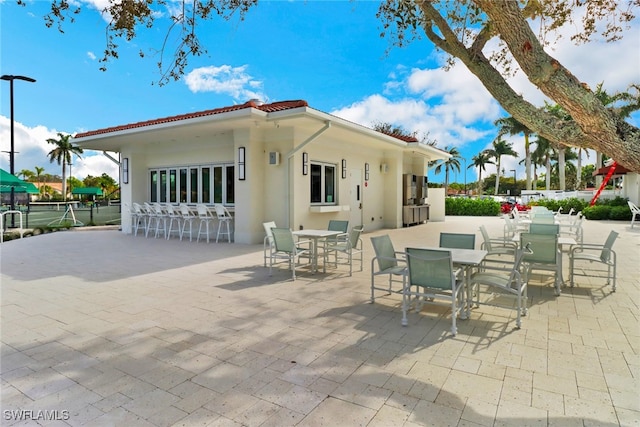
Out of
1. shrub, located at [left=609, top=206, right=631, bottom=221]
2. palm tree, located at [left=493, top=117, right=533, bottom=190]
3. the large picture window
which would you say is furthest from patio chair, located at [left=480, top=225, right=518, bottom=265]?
palm tree, located at [left=493, top=117, right=533, bottom=190]

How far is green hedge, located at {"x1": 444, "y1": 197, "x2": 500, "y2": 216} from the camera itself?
22.4 m

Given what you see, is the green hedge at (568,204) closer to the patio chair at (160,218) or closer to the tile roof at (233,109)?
the tile roof at (233,109)

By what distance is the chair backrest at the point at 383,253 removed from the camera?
4.49 meters

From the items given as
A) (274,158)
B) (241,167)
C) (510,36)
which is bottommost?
(241,167)

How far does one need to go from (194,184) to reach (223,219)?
2097mm

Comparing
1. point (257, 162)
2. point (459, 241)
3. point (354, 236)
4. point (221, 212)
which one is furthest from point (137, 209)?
point (459, 241)

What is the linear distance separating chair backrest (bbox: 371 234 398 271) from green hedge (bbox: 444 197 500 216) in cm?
1975

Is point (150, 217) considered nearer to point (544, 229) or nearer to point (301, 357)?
point (301, 357)

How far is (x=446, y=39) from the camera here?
360 cm

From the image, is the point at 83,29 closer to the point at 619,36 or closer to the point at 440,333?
the point at 440,333

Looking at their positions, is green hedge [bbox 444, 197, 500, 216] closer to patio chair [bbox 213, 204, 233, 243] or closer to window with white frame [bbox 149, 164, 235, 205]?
window with white frame [bbox 149, 164, 235, 205]

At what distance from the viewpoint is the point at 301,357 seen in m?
3.03

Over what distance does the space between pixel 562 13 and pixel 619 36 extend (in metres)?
0.82

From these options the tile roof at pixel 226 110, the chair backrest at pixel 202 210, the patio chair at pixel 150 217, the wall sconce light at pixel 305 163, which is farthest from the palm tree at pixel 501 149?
the patio chair at pixel 150 217
